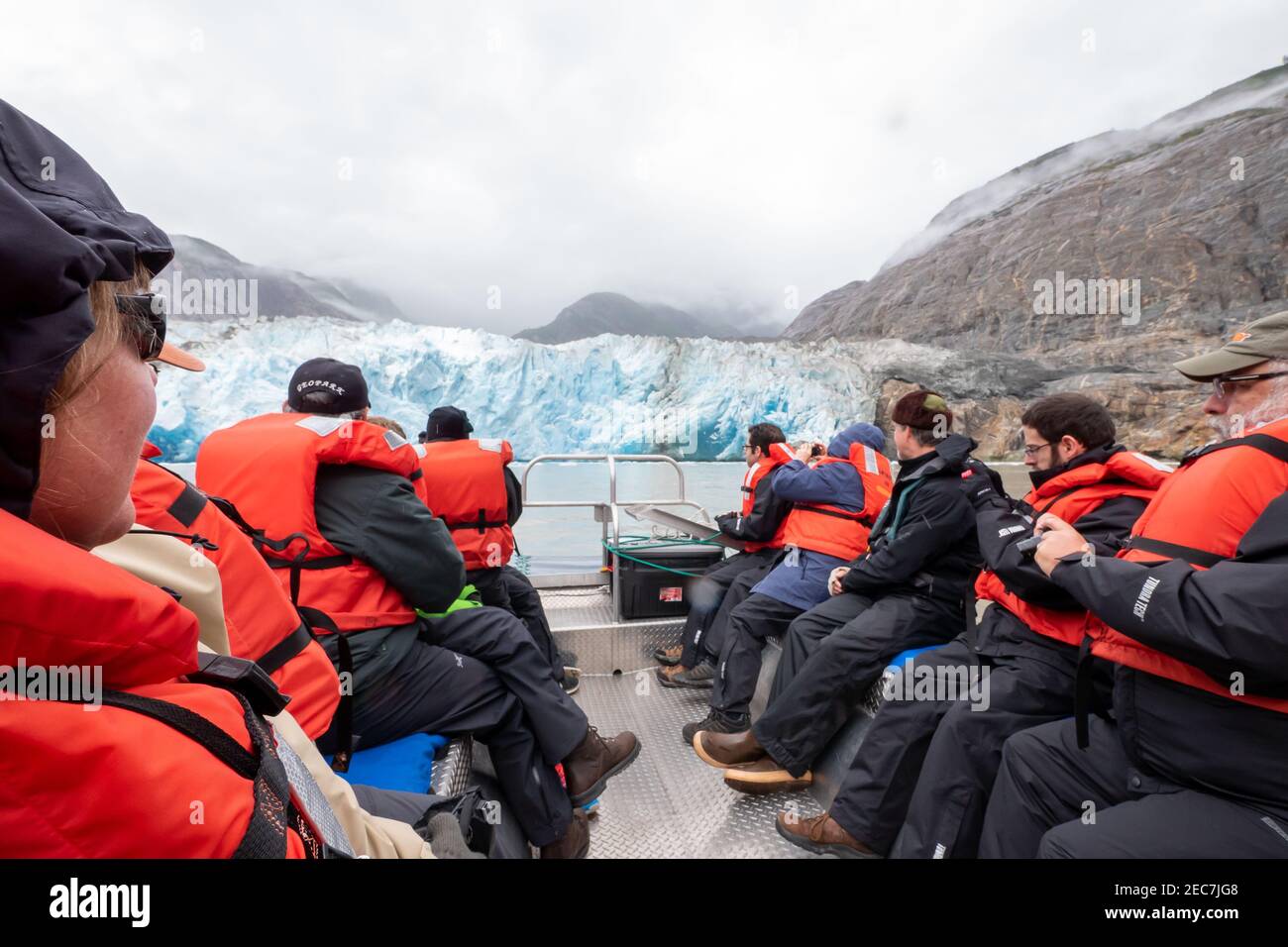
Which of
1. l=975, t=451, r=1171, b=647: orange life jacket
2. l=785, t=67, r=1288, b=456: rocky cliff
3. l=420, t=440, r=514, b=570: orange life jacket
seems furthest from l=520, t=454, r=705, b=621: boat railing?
l=785, t=67, r=1288, b=456: rocky cliff

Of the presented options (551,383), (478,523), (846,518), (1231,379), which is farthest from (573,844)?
(551,383)

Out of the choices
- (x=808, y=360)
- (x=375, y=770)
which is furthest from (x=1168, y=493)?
(x=808, y=360)

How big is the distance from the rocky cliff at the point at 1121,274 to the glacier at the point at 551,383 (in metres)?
3.18

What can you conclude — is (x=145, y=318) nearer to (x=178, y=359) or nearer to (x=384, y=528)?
(x=178, y=359)

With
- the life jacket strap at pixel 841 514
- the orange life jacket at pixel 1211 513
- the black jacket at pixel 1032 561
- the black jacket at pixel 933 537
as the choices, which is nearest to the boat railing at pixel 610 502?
the life jacket strap at pixel 841 514

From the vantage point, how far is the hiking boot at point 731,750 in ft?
7.79

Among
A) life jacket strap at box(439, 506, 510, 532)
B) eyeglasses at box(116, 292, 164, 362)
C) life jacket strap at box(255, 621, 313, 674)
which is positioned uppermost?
eyeglasses at box(116, 292, 164, 362)

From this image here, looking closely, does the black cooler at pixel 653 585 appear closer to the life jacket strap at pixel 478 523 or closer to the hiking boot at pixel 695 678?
the hiking boot at pixel 695 678

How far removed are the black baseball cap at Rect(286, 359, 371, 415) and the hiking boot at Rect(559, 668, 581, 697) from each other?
6.20ft

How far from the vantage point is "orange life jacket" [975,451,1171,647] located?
160cm

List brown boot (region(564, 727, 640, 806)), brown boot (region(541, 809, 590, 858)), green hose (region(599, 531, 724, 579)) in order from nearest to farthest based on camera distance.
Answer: brown boot (region(541, 809, 590, 858)), brown boot (region(564, 727, 640, 806)), green hose (region(599, 531, 724, 579))

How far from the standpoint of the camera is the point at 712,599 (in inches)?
131

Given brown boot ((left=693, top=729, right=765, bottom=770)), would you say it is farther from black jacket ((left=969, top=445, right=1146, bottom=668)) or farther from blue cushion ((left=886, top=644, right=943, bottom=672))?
black jacket ((left=969, top=445, right=1146, bottom=668))
